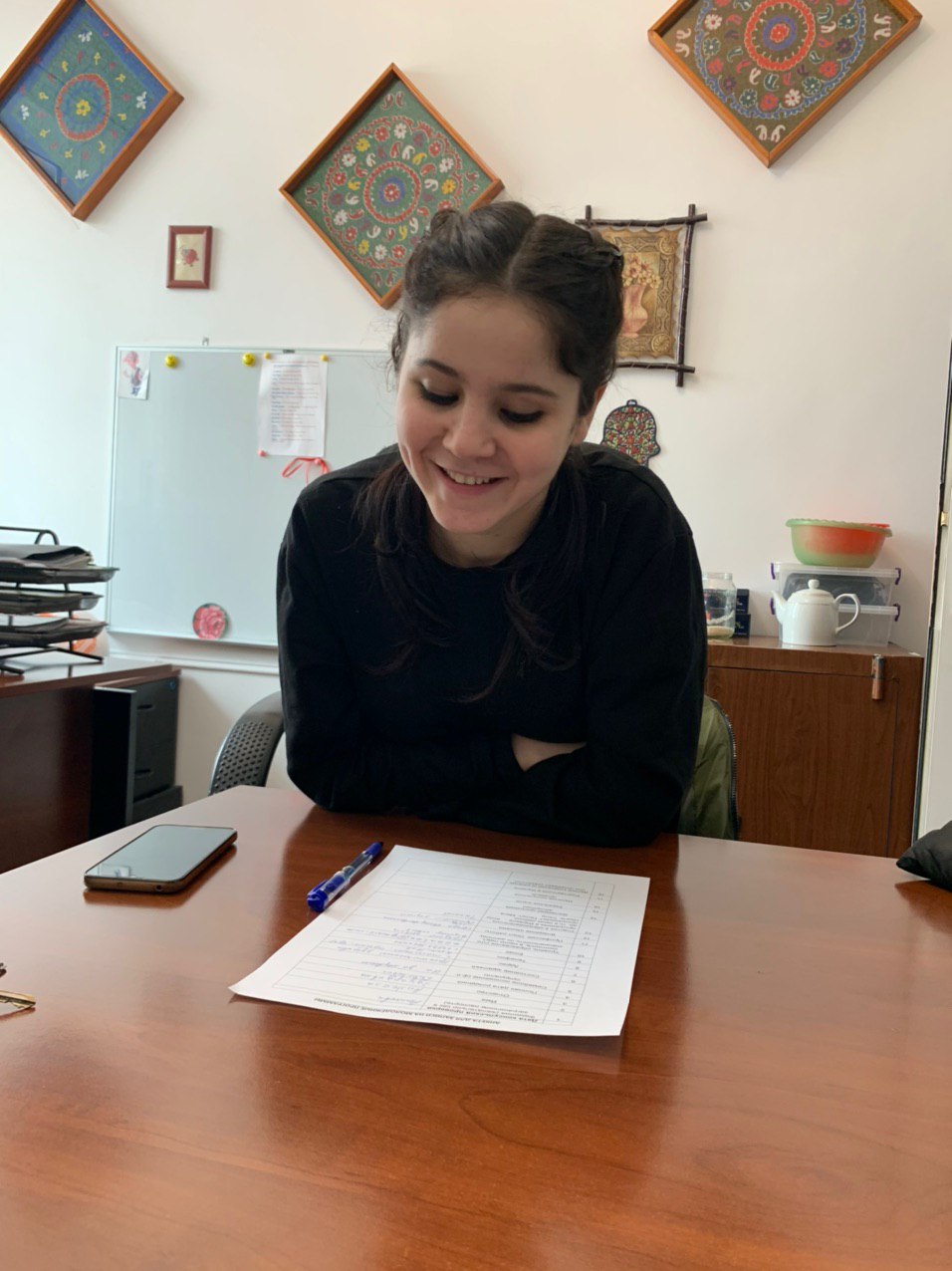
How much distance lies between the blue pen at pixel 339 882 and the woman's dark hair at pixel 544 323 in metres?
0.28

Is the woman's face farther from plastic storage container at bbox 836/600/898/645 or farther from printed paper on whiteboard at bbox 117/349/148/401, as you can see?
printed paper on whiteboard at bbox 117/349/148/401

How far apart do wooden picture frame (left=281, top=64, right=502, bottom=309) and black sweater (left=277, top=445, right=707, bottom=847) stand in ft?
6.17

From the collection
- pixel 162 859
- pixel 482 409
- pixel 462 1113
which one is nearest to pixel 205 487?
pixel 482 409

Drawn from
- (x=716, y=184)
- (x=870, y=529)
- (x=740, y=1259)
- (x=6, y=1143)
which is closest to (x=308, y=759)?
(x=6, y=1143)

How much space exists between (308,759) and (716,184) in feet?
7.08

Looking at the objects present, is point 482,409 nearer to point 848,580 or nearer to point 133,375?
point 848,580

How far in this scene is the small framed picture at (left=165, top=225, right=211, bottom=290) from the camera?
3020mm

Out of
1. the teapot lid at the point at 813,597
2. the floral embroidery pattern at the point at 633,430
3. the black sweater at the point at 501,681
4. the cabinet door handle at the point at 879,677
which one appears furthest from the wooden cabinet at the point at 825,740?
the black sweater at the point at 501,681

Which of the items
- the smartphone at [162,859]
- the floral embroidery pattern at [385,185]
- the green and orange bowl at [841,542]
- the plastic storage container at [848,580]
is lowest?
the smartphone at [162,859]

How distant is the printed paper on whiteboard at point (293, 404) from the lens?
9.62ft

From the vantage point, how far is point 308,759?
1113mm

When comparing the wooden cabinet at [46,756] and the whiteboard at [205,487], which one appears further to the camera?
the whiteboard at [205,487]

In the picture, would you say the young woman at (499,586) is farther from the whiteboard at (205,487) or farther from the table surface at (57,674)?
the whiteboard at (205,487)

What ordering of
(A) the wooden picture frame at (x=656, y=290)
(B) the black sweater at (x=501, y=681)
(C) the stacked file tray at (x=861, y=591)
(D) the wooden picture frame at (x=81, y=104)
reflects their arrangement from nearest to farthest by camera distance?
(B) the black sweater at (x=501, y=681) → (C) the stacked file tray at (x=861, y=591) → (A) the wooden picture frame at (x=656, y=290) → (D) the wooden picture frame at (x=81, y=104)
